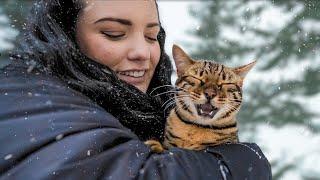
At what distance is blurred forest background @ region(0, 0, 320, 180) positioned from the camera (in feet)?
31.5

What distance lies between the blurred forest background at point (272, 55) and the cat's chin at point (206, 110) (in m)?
7.02

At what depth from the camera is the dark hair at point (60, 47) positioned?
2.05 meters

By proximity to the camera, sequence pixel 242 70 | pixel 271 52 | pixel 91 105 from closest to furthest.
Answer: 1. pixel 91 105
2. pixel 242 70
3. pixel 271 52

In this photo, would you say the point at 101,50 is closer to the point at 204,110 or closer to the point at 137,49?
the point at 137,49

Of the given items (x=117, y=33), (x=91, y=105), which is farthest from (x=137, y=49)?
(x=91, y=105)

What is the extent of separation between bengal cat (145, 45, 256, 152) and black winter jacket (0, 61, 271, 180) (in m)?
0.46

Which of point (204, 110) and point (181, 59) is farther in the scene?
point (181, 59)

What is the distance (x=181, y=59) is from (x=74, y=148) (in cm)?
105

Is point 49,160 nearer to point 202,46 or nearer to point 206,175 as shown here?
point 206,175

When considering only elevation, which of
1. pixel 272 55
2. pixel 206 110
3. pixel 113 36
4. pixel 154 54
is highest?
pixel 113 36

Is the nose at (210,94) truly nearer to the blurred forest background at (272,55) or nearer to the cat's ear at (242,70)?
the cat's ear at (242,70)

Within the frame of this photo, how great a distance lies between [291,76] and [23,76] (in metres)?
8.66

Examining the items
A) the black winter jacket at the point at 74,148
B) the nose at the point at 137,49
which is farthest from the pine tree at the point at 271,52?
the black winter jacket at the point at 74,148

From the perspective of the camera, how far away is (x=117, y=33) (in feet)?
7.62
